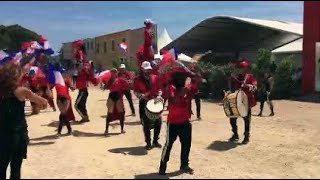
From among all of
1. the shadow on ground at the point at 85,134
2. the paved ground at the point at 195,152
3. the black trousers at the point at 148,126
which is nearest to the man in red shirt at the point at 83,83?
the paved ground at the point at 195,152

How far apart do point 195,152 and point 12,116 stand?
426 centimetres

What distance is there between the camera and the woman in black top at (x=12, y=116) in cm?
662

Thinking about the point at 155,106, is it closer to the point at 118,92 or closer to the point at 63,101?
the point at 118,92

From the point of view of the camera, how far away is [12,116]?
22.1ft

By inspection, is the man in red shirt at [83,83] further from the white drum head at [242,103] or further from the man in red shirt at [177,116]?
the man in red shirt at [177,116]

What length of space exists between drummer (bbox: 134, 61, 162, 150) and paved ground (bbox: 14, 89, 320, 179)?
0.35 metres

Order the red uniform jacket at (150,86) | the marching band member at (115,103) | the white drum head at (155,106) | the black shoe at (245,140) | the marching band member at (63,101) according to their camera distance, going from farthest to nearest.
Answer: the marching band member at (115,103)
the marching band member at (63,101)
the black shoe at (245,140)
the red uniform jacket at (150,86)
the white drum head at (155,106)

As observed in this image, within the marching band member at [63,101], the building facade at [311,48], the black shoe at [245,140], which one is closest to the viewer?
the black shoe at [245,140]

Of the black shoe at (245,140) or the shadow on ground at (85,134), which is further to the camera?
the shadow on ground at (85,134)

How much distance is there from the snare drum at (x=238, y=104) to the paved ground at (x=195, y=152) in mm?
651

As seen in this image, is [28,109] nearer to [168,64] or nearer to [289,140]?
[289,140]

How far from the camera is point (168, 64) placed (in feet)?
26.5

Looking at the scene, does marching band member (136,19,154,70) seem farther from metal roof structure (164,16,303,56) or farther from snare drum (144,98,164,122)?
metal roof structure (164,16,303,56)

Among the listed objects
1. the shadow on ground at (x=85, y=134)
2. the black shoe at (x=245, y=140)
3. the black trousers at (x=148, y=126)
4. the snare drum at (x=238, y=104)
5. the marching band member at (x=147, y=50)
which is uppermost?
the marching band member at (x=147, y=50)
